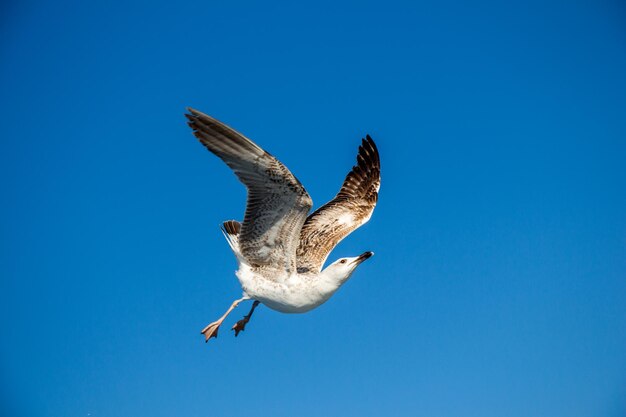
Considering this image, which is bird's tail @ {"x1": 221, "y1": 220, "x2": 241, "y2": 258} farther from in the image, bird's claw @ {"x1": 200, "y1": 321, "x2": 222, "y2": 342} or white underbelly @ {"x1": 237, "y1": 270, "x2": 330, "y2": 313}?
bird's claw @ {"x1": 200, "y1": 321, "x2": 222, "y2": 342}

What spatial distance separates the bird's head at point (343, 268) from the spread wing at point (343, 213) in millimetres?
1009

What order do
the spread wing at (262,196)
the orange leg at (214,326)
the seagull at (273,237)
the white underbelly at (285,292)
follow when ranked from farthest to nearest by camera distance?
the orange leg at (214,326)
the white underbelly at (285,292)
the seagull at (273,237)
the spread wing at (262,196)

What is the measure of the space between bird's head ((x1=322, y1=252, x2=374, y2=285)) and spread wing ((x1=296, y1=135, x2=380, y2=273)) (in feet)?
3.31

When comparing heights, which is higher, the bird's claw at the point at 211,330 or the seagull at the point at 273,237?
the seagull at the point at 273,237

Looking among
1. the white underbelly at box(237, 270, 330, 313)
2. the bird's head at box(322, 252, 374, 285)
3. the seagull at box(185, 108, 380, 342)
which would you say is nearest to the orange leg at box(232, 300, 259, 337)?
the seagull at box(185, 108, 380, 342)

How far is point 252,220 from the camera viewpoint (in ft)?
38.8

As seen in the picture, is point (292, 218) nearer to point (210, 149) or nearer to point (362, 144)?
point (210, 149)

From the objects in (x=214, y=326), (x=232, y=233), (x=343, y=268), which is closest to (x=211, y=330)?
(x=214, y=326)

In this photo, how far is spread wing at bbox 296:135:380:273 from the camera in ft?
46.3

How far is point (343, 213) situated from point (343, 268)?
172 inches

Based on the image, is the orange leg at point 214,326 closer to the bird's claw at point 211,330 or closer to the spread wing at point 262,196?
the bird's claw at point 211,330

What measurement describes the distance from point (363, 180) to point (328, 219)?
2.32 m

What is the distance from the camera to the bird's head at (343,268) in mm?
11891

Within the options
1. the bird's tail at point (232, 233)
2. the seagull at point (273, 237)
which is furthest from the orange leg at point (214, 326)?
the bird's tail at point (232, 233)
